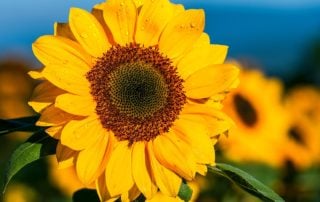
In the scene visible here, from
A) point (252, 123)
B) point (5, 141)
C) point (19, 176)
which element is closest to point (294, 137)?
point (252, 123)

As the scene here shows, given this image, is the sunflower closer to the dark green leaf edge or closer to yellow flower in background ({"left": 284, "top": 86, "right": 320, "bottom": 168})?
the dark green leaf edge

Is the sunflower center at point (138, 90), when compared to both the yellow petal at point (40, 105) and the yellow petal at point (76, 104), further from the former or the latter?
the yellow petal at point (40, 105)

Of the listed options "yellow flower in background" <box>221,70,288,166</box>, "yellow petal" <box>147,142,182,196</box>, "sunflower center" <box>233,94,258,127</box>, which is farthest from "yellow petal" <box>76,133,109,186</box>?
"sunflower center" <box>233,94,258,127</box>

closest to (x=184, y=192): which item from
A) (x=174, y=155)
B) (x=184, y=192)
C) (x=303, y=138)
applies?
(x=184, y=192)

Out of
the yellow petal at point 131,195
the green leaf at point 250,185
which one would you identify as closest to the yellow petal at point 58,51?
the yellow petal at point 131,195

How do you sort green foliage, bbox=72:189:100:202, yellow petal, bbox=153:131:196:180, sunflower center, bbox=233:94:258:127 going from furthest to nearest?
sunflower center, bbox=233:94:258:127
green foliage, bbox=72:189:100:202
yellow petal, bbox=153:131:196:180
